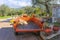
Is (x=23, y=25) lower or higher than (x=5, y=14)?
higher

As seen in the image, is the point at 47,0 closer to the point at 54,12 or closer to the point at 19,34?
the point at 54,12

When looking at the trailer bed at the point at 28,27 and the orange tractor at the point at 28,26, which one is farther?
the trailer bed at the point at 28,27

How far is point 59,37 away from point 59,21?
6.44 m

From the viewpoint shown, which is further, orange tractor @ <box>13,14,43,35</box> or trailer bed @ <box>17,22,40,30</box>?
trailer bed @ <box>17,22,40,30</box>

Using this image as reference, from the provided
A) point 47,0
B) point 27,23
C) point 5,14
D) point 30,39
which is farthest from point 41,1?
point 5,14

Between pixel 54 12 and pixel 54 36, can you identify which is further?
pixel 54 12

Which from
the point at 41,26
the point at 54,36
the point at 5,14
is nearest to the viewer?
the point at 54,36

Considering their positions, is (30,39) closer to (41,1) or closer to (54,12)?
(54,12)

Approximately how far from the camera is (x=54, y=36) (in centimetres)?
840

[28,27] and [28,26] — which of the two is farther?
[28,26]

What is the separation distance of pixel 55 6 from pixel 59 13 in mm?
619

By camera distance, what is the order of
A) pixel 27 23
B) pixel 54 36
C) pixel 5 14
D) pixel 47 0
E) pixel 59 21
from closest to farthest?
pixel 54 36 → pixel 27 23 → pixel 59 21 → pixel 47 0 → pixel 5 14

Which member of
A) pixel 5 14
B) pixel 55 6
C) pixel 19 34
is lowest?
pixel 5 14

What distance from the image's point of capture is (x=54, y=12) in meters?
15.2
